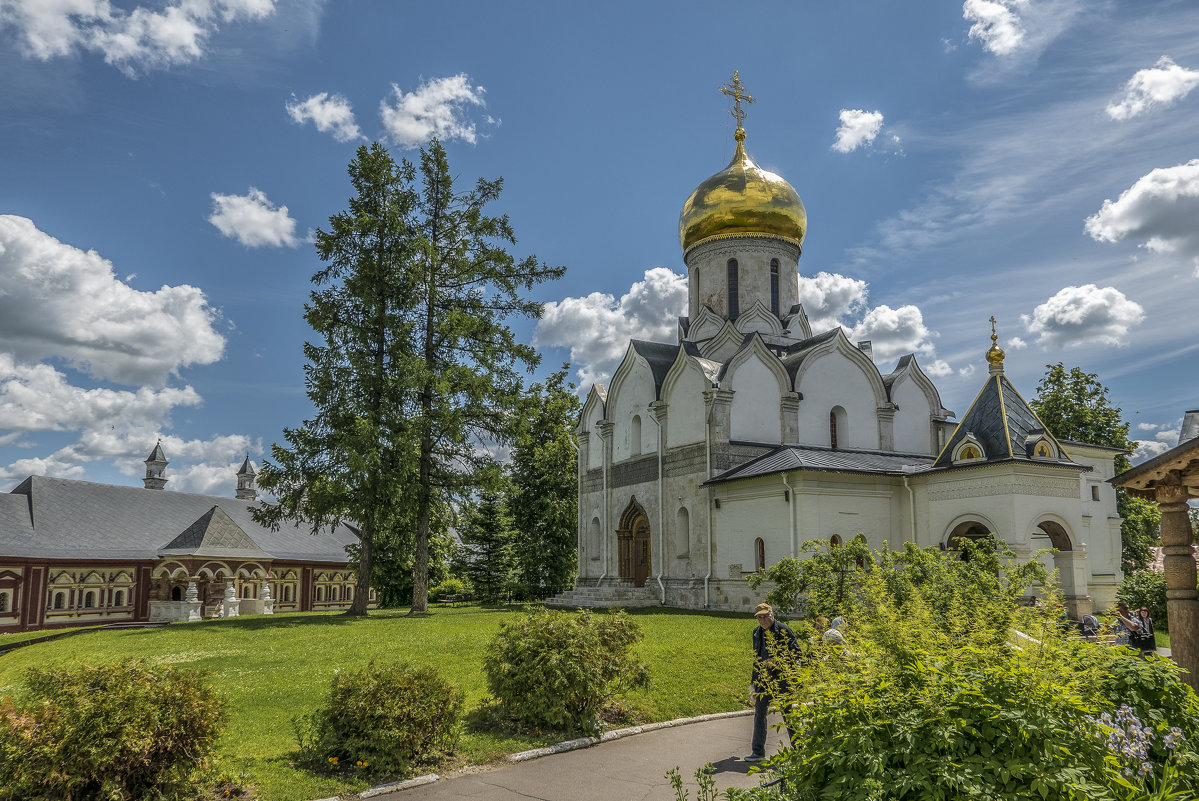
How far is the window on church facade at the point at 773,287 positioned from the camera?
28.3m

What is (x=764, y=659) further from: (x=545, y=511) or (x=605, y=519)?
(x=545, y=511)

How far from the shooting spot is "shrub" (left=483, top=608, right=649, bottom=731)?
8.26 m

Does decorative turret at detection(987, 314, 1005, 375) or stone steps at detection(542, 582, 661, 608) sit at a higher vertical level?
decorative turret at detection(987, 314, 1005, 375)

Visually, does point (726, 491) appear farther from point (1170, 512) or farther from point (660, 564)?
point (1170, 512)

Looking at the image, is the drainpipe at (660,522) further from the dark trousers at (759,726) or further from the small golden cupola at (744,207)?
the dark trousers at (759,726)

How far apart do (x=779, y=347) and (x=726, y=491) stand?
6.55 meters

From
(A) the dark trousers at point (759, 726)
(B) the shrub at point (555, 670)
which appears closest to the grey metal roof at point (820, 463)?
(B) the shrub at point (555, 670)

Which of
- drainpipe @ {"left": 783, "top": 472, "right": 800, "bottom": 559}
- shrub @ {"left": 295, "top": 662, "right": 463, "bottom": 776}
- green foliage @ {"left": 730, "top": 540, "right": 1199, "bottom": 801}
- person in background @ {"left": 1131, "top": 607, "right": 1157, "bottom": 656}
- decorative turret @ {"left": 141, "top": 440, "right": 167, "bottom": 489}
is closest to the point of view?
green foliage @ {"left": 730, "top": 540, "right": 1199, "bottom": 801}

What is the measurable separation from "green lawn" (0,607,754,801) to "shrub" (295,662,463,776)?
26cm

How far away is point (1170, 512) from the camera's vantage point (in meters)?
8.81

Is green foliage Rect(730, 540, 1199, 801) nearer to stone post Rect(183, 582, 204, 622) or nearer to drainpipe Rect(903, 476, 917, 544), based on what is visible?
drainpipe Rect(903, 476, 917, 544)

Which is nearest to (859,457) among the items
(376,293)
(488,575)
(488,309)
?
(488,309)

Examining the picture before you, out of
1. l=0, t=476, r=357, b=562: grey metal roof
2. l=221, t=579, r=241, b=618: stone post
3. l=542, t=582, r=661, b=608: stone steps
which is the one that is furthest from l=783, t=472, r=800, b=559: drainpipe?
l=221, t=579, r=241, b=618: stone post

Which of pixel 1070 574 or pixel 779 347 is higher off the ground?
pixel 779 347
